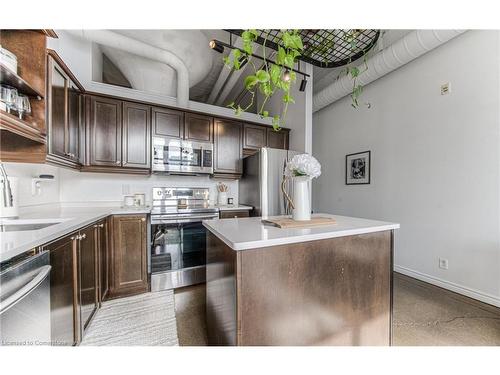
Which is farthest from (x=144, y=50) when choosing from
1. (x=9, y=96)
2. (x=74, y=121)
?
(x=9, y=96)

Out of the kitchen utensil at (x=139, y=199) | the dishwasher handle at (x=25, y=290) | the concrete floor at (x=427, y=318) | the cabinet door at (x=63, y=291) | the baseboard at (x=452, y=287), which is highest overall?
the kitchen utensil at (x=139, y=199)

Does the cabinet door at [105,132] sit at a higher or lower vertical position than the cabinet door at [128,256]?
higher

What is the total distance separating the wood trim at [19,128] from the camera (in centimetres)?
109

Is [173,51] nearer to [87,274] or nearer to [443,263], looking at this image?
[87,274]

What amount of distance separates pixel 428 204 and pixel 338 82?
2.21 meters

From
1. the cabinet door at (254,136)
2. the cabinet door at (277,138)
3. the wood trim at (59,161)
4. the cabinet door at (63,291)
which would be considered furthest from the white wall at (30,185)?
the cabinet door at (277,138)

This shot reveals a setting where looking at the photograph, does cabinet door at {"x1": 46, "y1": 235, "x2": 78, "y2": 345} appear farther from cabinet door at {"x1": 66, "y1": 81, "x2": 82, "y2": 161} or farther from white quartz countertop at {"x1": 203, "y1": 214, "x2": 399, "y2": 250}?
cabinet door at {"x1": 66, "y1": 81, "x2": 82, "y2": 161}

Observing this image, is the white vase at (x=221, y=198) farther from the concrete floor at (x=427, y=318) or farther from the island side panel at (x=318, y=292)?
the island side panel at (x=318, y=292)

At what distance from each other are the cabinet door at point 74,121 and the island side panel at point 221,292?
1.71 m

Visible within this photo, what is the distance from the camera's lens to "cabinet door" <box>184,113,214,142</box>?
2.84 metres

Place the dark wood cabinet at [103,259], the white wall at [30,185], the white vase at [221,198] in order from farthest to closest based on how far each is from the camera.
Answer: the white vase at [221,198] < the dark wood cabinet at [103,259] < the white wall at [30,185]
